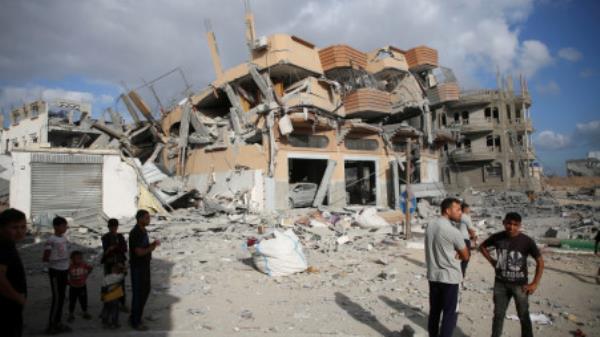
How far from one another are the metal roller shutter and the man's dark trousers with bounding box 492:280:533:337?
13752mm

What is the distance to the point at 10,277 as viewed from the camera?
276 centimetres

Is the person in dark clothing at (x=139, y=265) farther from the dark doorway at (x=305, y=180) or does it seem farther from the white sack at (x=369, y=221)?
the dark doorway at (x=305, y=180)

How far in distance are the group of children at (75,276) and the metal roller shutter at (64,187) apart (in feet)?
32.5

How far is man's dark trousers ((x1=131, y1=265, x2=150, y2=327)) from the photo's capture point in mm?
4500

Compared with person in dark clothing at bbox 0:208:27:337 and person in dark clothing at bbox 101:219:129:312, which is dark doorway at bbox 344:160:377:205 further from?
person in dark clothing at bbox 0:208:27:337

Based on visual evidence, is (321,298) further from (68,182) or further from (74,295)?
(68,182)

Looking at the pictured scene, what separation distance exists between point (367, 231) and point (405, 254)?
3.89 meters

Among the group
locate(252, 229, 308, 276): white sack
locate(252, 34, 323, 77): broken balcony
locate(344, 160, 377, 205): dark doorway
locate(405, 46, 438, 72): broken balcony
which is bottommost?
locate(252, 229, 308, 276): white sack

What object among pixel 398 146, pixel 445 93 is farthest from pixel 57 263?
pixel 445 93

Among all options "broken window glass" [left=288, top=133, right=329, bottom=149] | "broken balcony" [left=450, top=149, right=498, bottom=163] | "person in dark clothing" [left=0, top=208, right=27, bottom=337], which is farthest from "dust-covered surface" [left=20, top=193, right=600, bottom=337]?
"broken balcony" [left=450, top=149, right=498, bottom=163]

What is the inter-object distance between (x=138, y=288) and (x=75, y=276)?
0.99m

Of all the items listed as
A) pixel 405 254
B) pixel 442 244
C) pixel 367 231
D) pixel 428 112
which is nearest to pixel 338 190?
pixel 367 231

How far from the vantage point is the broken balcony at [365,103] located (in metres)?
21.6

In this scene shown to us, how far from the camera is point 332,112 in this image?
21156mm
